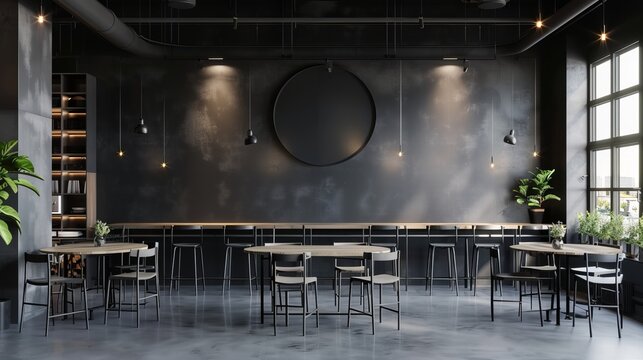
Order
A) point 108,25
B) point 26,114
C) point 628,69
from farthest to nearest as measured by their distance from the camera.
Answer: point 628,69 < point 108,25 < point 26,114

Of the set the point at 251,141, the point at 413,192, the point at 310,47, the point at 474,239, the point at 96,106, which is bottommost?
the point at 474,239

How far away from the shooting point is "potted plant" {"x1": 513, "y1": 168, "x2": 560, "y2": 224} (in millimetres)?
9031

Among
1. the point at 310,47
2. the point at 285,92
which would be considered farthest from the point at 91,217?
the point at 310,47

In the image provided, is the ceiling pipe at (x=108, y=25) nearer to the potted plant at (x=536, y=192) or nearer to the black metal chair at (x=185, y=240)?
the black metal chair at (x=185, y=240)

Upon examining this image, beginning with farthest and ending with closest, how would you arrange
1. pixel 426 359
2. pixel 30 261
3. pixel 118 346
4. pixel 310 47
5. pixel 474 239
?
pixel 310 47 → pixel 474 239 → pixel 30 261 → pixel 118 346 → pixel 426 359

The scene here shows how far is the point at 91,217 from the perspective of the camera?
9.16 m

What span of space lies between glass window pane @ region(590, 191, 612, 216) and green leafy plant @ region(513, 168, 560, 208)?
48 cm

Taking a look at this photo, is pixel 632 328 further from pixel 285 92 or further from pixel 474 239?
pixel 285 92

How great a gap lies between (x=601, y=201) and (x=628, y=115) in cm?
130

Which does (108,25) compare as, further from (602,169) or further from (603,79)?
(602,169)

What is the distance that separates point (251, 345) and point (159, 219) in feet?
14.9

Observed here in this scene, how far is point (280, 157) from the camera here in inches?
372

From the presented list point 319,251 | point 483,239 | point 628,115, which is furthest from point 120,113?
point 628,115

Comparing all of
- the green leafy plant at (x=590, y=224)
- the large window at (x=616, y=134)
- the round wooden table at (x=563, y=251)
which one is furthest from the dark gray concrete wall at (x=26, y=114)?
the large window at (x=616, y=134)
